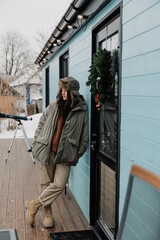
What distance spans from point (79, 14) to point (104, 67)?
1.20 m

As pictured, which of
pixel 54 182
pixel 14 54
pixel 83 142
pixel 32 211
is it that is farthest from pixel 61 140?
pixel 14 54

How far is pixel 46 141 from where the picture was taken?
394 centimetres

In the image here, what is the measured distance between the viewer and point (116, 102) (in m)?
3.13

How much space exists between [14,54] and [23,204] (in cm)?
4080

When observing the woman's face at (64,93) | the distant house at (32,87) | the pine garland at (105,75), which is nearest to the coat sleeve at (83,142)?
the woman's face at (64,93)

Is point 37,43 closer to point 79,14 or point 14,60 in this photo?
point 14,60

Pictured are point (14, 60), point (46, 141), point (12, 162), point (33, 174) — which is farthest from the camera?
point (14, 60)

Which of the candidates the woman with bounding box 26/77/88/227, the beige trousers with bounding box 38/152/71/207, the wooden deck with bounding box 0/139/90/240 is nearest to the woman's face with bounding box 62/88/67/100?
the woman with bounding box 26/77/88/227

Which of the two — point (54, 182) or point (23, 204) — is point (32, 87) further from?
point (54, 182)

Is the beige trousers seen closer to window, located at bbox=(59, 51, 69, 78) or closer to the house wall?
the house wall

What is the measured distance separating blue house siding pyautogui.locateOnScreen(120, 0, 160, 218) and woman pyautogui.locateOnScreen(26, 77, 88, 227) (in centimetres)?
108

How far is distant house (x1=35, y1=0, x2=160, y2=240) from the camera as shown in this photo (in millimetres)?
2262

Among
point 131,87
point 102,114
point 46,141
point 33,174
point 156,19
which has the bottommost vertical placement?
point 33,174

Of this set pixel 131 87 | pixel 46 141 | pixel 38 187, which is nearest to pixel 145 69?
pixel 131 87
